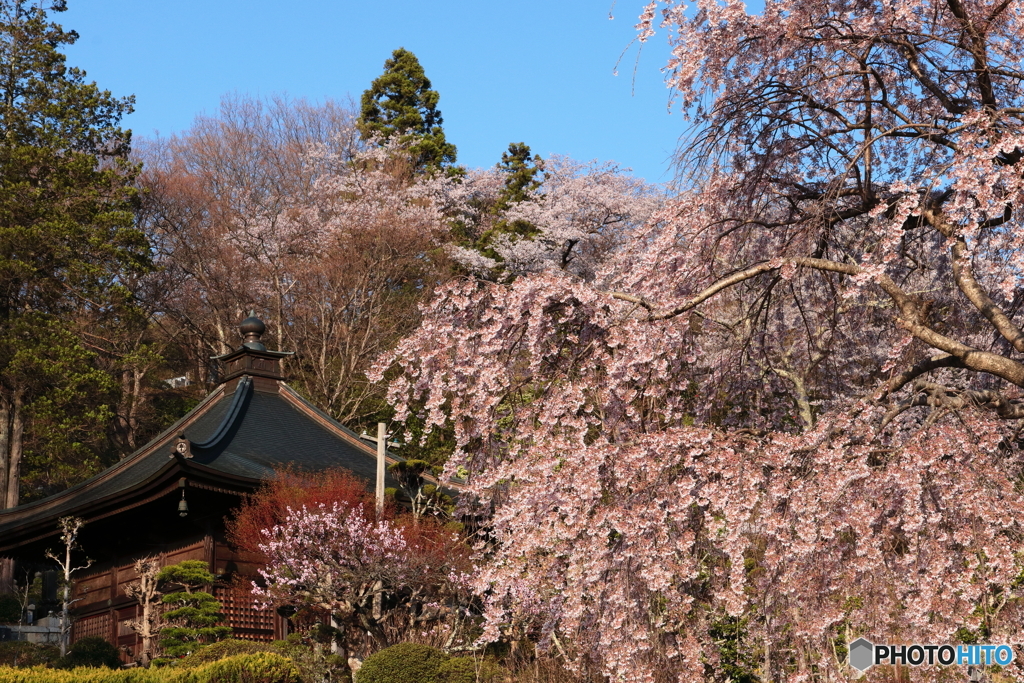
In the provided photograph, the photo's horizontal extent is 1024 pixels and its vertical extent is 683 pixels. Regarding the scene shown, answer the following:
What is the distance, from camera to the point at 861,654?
679cm

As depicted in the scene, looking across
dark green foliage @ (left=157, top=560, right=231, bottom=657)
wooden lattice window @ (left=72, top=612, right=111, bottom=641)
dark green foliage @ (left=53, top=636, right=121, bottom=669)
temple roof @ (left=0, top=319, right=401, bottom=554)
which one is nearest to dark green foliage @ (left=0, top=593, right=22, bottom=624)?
temple roof @ (left=0, top=319, right=401, bottom=554)

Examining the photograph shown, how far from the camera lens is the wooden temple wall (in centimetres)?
1417

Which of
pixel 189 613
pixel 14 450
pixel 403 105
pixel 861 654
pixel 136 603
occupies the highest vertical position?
pixel 403 105

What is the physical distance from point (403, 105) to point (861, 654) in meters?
30.6

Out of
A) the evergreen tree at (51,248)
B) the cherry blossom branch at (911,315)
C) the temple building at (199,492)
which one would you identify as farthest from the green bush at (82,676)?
the evergreen tree at (51,248)

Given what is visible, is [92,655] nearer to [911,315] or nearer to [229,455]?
[229,455]

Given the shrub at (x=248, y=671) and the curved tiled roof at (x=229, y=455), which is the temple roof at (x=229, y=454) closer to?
the curved tiled roof at (x=229, y=455)

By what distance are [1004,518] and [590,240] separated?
22.8m

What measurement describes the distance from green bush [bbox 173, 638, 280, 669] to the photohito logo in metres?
8.00

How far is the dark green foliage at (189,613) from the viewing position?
1295cm

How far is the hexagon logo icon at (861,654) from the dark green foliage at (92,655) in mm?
10689

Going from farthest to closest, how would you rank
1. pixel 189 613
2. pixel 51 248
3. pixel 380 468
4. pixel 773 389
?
pixel 51 248
pixel 380 468
pixel 189 613
pixel 773 389

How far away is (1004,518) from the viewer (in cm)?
607

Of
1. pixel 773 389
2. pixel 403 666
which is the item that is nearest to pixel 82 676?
pixel 403 666
